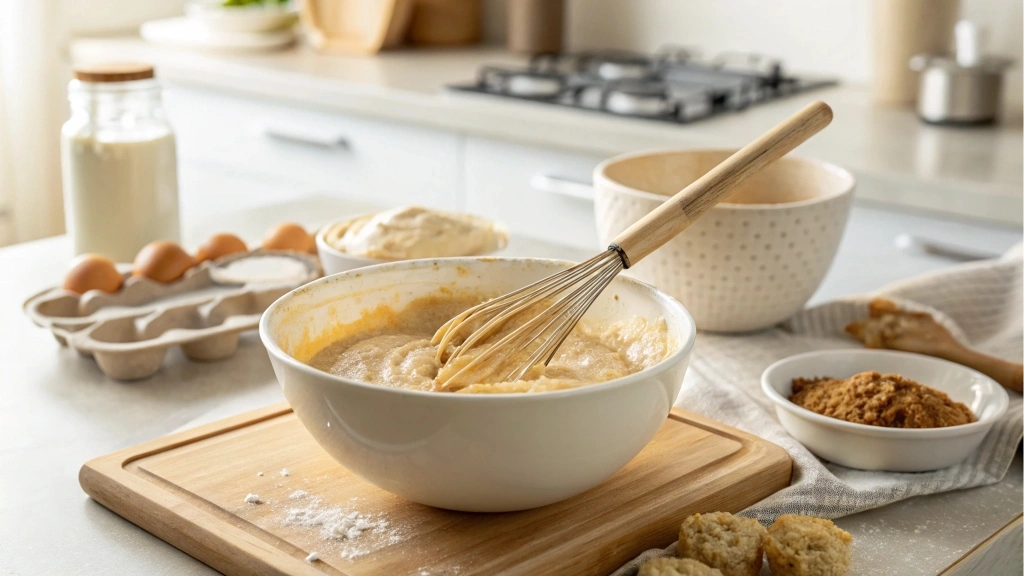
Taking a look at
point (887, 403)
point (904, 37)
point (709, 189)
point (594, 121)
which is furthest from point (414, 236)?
point (904, 37)

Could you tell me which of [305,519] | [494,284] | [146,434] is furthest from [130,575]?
[494,284]

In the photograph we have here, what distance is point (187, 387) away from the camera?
3.21 feet

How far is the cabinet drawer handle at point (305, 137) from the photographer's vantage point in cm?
235

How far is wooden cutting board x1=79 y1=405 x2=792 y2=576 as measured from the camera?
0.67 m

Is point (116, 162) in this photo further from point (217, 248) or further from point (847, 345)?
point (847, 345)

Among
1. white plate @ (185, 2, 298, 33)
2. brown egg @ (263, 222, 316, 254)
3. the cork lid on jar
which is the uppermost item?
white plate @ (185, 2, 298, 33)

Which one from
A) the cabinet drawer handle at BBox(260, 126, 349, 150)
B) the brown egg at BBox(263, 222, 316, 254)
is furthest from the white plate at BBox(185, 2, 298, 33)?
the brown egg at BBox(263, 222, 316, 254)

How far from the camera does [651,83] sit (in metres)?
2.14

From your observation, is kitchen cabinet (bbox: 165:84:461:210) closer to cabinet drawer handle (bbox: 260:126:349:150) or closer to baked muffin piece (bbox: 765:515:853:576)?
cabinet drawer handle (bbox: 260:126:349:150)

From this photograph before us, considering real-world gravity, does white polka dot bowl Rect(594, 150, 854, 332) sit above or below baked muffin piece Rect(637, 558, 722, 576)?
above

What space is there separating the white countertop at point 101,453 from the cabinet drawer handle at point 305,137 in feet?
3.54

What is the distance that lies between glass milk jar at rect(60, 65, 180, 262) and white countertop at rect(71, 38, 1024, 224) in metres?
0.86

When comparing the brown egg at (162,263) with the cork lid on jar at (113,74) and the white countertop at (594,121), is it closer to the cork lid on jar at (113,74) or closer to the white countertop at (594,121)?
the cork lid on jar at (113,74)

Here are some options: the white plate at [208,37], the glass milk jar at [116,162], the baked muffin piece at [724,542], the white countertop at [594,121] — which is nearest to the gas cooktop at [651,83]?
the white countertop at [594,121]
